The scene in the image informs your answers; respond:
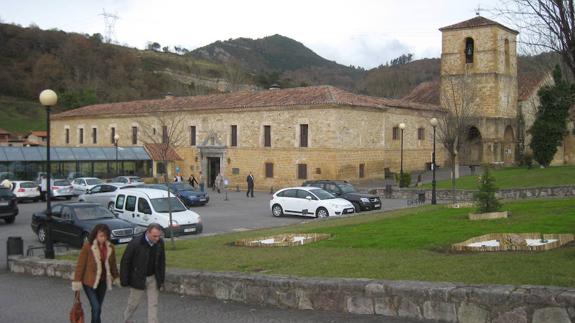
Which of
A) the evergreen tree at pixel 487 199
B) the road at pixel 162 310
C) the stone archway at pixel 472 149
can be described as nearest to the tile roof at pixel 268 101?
the stone archway at pixel 472 149

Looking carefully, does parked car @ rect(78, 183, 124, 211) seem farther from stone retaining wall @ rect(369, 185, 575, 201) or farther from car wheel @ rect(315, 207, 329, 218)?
stone retaining wall @ rect(369, 185, 575, 201)

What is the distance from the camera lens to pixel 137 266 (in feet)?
25.7

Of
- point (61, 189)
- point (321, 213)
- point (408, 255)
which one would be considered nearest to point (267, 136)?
point (61, 189)

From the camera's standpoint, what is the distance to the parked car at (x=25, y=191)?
3362cm

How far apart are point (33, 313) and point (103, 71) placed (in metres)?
114

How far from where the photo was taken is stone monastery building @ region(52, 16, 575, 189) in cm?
4128

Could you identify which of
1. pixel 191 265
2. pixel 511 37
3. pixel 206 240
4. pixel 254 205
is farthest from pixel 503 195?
pixel 511 37

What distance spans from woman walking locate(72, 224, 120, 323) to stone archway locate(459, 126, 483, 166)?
4780 centimetres

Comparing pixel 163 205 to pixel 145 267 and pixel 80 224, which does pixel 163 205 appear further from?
pixel 145 267

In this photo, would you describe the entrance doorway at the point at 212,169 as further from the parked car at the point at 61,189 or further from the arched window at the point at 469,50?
the arched window at the point at 469,50

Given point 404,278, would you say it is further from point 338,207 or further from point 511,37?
point 511,37

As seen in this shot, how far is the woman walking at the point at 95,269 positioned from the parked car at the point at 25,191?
28.4m

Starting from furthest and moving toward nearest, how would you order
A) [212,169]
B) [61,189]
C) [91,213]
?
[212,169] < [61,189] < [91,213]

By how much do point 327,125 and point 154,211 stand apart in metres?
22.2
